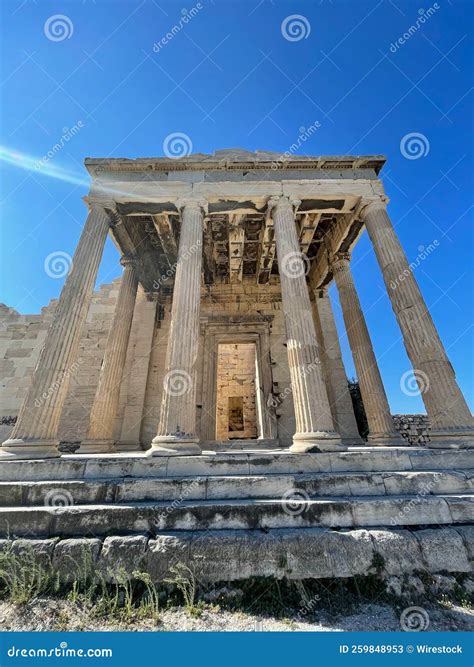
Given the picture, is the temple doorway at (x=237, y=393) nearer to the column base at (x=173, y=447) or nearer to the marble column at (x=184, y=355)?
the marble column at (x=184, y=355)

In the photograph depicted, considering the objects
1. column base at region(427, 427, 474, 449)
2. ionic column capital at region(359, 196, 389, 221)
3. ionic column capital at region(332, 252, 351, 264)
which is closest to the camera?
column base at region(427, 427, 474, 449)

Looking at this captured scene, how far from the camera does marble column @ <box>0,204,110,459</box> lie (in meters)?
5.91

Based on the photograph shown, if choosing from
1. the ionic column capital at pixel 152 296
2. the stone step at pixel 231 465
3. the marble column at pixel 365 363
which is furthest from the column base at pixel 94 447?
the marble column at pixel 365 363

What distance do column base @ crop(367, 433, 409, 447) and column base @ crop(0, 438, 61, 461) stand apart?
8.40 metres

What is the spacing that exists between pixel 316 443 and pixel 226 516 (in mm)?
2602

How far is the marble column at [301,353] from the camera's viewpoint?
603 cm

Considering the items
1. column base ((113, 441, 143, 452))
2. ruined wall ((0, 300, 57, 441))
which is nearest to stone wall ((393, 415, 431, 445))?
column base ((113, 441, 143, 452))

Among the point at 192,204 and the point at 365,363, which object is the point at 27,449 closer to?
the point at 192,204

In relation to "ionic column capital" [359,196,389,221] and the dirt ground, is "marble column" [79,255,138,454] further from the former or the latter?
"ionic column capital" [359,196,389,221]

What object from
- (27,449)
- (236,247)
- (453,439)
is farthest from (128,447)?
(453,439)

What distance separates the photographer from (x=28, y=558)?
3.46m

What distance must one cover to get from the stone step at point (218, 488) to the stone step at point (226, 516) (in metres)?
0.31

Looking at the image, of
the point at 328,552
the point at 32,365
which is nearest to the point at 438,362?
the point at 328,552

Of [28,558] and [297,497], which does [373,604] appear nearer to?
[297,497]
